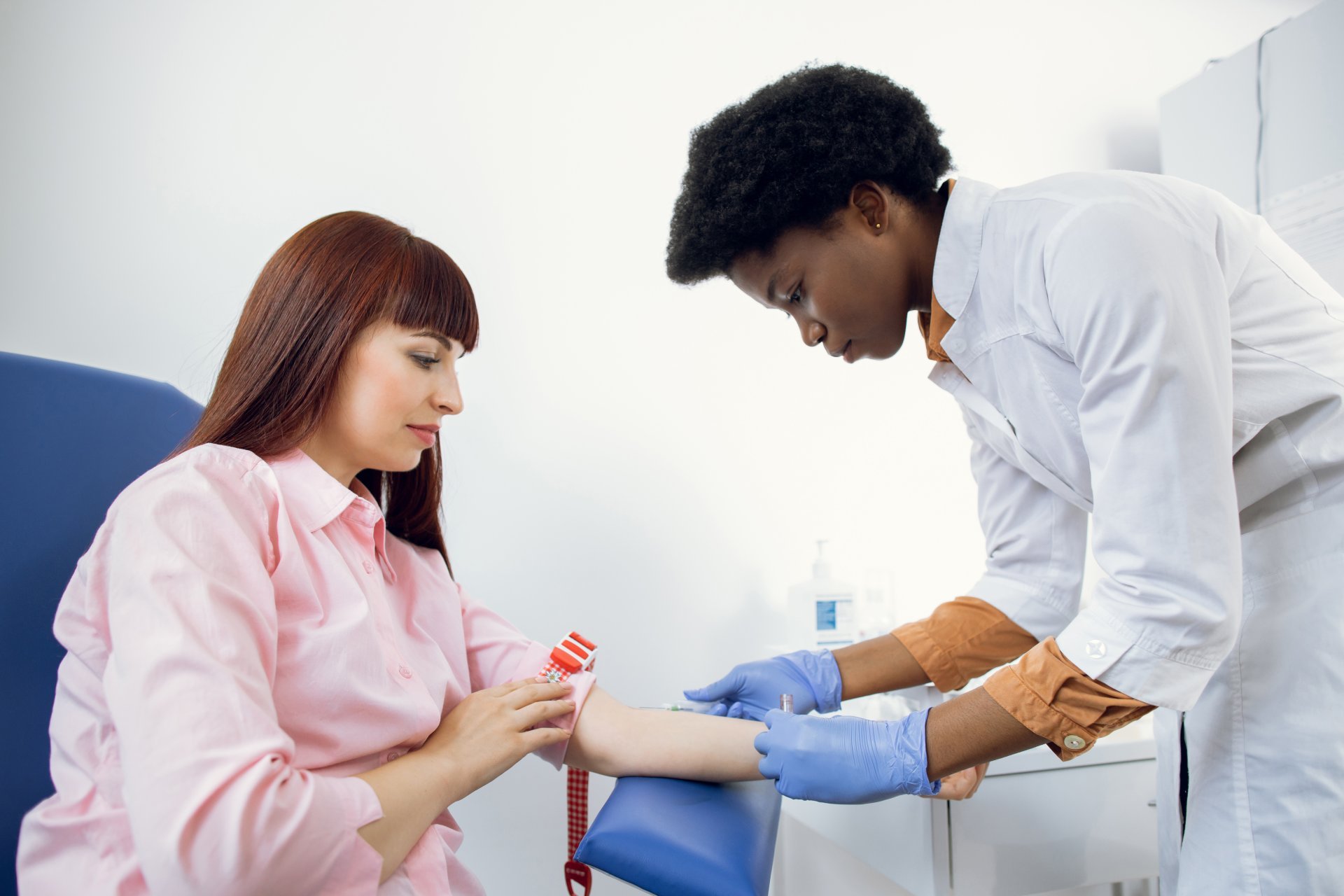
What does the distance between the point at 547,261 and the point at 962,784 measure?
1.07 metres

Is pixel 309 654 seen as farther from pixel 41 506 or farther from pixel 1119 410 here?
pixel 1119 410

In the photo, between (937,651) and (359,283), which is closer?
(359,283)

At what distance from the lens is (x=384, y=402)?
89cm

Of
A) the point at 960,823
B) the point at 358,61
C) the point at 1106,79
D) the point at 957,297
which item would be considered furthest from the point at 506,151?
the point at 1106,79

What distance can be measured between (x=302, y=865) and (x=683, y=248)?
29.0 inches

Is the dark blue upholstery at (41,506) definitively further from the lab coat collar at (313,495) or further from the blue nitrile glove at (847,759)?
the blue nitrile glove at (847,759)

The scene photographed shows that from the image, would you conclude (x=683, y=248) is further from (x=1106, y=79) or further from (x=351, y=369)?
(x=1106, y=79)

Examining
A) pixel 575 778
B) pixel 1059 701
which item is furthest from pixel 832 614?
pixel 1059 701

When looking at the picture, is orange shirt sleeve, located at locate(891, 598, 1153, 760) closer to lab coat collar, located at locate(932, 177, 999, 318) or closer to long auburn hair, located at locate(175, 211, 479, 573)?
lab coat collar, located at locate(932, 177, 999, 318)

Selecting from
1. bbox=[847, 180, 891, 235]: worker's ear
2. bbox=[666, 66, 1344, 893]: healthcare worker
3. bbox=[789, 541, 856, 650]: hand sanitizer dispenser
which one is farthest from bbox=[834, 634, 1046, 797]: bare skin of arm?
bbox=[789, 541, 856, 650]: hand sanitizer dispenser

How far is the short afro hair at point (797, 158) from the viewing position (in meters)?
0.90

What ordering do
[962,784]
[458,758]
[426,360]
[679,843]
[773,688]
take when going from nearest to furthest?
1. [679,843]
2. [458,758]
3. [426,360]
4. [962,784]
5. [773,688]

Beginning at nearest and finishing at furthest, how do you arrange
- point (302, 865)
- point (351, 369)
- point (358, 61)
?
point (302, 865) → point (351, 369) → point (358, 61)

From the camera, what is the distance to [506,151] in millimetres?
1454
